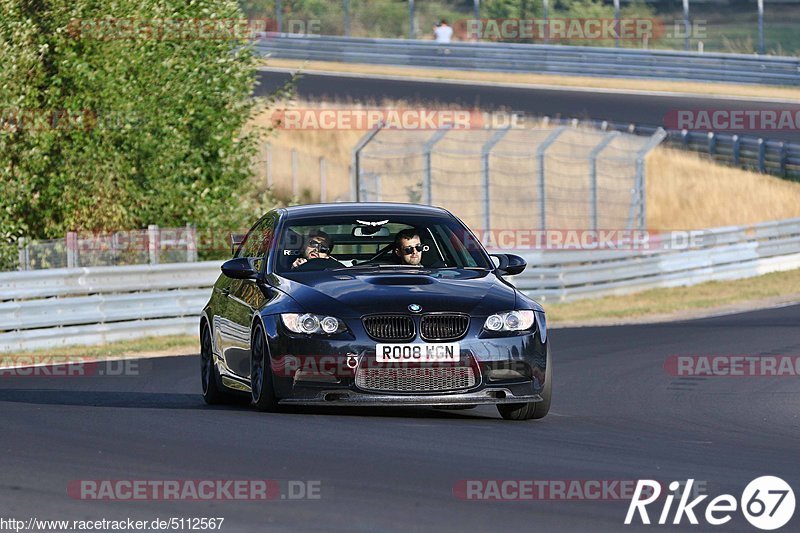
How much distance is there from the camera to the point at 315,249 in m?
11.5

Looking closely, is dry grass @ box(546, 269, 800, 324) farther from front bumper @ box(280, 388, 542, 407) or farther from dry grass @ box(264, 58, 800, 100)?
dry grass @ box(264, 58, 800, 100)

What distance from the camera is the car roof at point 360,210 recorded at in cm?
1186

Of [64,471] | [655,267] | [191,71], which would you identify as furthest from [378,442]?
[655,267]

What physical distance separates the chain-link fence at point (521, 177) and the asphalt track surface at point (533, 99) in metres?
9.24

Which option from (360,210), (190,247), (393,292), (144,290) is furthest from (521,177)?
(393,292)

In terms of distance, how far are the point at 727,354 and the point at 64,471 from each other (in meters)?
9.99

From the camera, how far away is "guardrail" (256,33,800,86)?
144ft

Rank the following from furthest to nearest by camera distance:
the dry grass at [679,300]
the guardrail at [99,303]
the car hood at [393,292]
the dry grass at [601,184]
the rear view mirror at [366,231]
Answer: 1. the dry grass at [601,184]
2. the dry grass at [679,300]
3. the guardrail at [99,303]
4. the rear view mirror at [366,231]
5. the car hood at [393,292]

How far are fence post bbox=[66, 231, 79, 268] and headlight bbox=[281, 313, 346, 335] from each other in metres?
10.2

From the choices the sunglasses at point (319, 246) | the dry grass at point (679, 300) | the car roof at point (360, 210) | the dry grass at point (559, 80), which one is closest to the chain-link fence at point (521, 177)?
the dry grass at point (679, 300)

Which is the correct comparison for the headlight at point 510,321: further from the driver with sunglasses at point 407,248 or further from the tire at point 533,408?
the driver with sunglasses at point 407,248

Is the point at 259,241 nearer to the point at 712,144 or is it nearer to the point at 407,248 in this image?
the point at 407,248

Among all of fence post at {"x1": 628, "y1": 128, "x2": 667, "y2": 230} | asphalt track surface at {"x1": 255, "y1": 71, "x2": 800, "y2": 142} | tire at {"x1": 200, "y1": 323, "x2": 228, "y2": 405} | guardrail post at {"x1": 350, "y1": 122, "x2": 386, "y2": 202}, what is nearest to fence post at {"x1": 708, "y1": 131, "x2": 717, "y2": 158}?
asphalt track surface at {"x1": 255, "y1": 71, "x2": 800, "y2": 142}

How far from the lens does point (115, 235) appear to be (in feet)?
69.5
